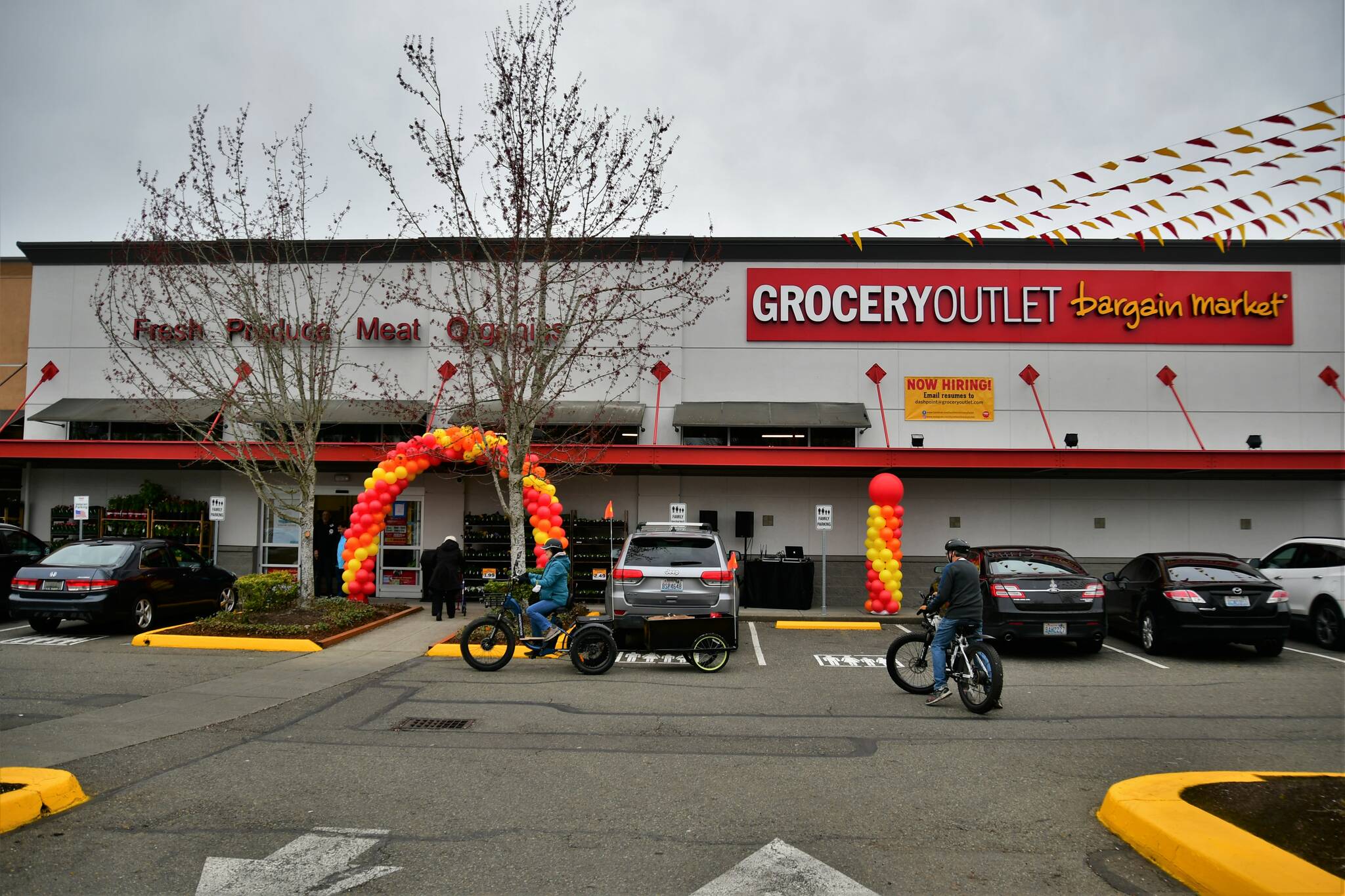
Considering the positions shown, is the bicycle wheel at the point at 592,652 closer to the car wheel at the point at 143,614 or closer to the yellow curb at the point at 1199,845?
the yellow curb at the point at 1199,845

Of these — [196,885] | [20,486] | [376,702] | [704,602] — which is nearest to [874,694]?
[704,602]

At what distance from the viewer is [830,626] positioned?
16.5 m

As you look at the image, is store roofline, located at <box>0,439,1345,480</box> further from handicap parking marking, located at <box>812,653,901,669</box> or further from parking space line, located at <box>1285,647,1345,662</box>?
handicap parking marking, located at <box>812,653,901,669</box>

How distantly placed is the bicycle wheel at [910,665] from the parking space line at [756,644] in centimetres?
253

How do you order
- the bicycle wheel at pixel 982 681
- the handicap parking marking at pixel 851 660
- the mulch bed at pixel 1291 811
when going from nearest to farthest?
1. the mulch bed at pixel 1291 811
2. the bicycle wheel at pixel 982 681
3. the handicap parking marking at pixel 851 660

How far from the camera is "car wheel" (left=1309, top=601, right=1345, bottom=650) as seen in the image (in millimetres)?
13281

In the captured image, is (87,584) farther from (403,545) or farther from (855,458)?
(855,458)

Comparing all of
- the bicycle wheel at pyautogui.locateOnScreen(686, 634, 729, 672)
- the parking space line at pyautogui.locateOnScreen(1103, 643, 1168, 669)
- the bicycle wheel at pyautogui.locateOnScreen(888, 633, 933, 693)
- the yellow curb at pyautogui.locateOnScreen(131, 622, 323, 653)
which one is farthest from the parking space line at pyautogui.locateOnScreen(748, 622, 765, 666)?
the yellow curb at pyautogui.locateOnScreen(131, 622, 323, 653)

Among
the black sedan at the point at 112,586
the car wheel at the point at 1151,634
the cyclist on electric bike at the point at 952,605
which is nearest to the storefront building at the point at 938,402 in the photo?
the black sedan at the point at 112,586

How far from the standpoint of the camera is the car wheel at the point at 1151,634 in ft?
41.8

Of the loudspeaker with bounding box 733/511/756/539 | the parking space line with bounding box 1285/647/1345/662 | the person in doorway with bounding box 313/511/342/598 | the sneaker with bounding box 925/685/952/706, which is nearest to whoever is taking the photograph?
the sneaker with bounding box 925/685/952/706

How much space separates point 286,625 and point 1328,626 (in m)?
16.5

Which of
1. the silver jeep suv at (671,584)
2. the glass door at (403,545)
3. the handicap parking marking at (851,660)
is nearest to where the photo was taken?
the silver jeep suv at (671,584)

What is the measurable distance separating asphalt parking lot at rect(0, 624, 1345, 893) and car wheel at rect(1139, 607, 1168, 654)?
1.35 meters
